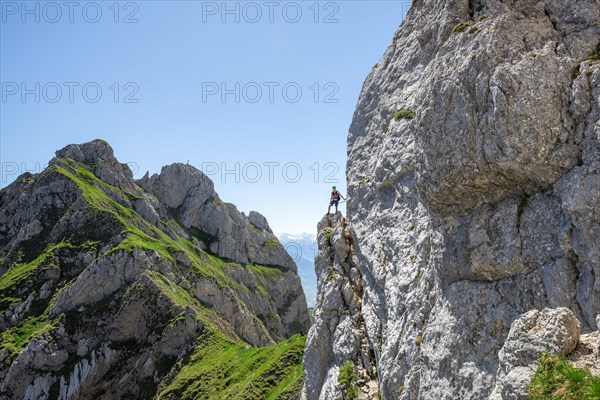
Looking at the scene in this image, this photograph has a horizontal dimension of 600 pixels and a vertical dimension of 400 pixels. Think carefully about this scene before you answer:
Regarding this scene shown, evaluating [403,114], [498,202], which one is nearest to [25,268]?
[403,114]

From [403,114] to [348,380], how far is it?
1943cm

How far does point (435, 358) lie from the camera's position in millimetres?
19922

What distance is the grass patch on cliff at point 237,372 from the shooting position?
52562mm

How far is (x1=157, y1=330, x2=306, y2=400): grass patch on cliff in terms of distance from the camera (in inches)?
2069

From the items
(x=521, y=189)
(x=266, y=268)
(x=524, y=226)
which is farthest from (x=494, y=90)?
(x=266, y=268)

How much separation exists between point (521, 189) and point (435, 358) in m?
8.54

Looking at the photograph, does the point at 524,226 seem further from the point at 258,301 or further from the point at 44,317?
the point at 258,301

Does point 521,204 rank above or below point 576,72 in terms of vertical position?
below

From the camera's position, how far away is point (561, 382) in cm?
1109

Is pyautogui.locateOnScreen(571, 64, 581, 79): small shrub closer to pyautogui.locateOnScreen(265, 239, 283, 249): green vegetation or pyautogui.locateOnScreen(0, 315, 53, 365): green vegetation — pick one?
pyautogui.locateOnScreen(0, 315, 53, 365): green vegetation

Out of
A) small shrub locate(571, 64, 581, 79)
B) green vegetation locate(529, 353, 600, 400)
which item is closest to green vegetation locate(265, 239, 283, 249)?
small shrub locate(571, 64, 581, 79)

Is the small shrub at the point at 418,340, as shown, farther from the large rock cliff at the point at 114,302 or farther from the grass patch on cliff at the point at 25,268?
the grass patch on cliff at the point at 25,268

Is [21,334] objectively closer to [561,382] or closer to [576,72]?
[561,382]

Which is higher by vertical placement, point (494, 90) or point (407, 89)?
point (407, 89)
